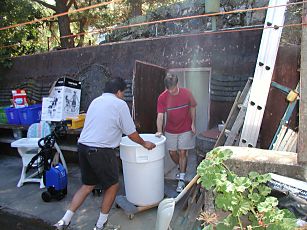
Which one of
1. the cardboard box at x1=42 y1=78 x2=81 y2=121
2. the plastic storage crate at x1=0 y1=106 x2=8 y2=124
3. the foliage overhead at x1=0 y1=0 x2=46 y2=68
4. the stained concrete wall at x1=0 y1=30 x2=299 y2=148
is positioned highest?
the foliage overhead at x1=0 y1=0 x2=46 y2=68

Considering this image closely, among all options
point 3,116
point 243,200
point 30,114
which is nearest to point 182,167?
point 243,200

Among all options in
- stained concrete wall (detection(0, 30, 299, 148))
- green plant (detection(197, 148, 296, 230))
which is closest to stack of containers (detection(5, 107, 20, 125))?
stained concrete wall (detection(0, 30, 299, 148))

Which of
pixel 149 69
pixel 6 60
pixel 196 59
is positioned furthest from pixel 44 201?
pixel 6 60

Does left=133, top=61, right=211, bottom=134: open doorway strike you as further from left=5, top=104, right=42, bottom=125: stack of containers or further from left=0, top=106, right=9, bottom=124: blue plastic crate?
left=0, top=106, right=9, bottom=124: blue plastic crate

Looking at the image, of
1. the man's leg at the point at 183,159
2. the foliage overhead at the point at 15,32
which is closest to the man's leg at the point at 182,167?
the man's leg at the point at 183,159

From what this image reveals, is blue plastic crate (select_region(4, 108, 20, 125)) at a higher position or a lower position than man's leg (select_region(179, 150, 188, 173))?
higher

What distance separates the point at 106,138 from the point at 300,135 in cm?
221

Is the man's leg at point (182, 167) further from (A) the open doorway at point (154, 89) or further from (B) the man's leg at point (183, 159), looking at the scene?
(A) the open doorway at point (154, 89)

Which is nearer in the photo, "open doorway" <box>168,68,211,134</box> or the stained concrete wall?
the stained concrete wall

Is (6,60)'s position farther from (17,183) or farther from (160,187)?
(160,187)

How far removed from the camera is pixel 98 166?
3.75m

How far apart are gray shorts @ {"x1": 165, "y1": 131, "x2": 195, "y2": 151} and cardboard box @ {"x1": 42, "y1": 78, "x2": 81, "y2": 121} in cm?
288

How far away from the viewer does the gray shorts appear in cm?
484

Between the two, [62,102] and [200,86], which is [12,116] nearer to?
[62,102]
